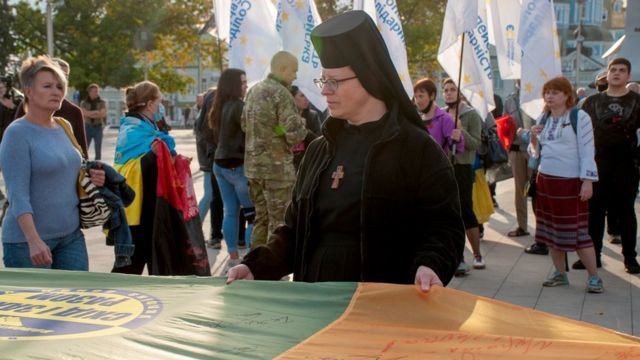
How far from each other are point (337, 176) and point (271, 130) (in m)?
4.10

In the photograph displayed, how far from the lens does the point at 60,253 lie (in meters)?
4.64

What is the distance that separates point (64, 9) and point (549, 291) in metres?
39.1

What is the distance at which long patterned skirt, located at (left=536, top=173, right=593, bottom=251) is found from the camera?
287 inches

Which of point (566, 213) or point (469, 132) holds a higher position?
point (469, 132)

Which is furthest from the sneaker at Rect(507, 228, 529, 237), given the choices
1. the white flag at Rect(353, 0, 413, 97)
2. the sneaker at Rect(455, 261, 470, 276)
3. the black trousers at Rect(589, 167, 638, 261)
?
the white flag at Rect(353, 0, 413, 97)

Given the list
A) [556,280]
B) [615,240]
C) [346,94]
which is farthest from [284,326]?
[615,240]

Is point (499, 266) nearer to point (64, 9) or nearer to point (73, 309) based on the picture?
point (73, 309)

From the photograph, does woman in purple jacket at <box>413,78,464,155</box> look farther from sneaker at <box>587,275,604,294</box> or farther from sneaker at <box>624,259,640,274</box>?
sneaker at <box>624,259,640,274</box>

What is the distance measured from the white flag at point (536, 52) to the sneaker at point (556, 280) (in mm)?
1459

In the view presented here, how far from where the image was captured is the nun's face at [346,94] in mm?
3191

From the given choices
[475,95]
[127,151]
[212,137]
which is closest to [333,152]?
[127,151]

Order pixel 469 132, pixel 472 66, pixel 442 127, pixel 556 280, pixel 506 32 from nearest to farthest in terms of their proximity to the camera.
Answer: pixel 556 280 < pixel 442 127 < pixel 472 66 < pixel 469 132 < pixel 506 32

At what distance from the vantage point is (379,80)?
318 centimetres

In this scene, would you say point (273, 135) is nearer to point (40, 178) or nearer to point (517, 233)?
point (40, 178)
